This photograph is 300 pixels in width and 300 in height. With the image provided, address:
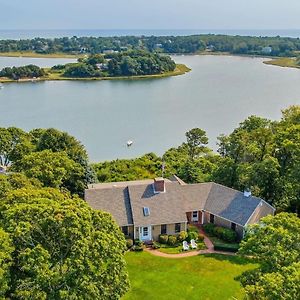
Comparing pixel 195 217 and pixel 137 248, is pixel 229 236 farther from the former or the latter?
pixel 137 248

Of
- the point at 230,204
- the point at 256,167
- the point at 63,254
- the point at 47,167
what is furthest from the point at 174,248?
the point at 63,254

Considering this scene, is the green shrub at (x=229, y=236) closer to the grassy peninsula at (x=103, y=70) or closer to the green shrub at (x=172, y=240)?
the green shrub at (x=172, y=240)

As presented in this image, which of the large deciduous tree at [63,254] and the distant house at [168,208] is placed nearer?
the large deciduous tree at [63,254]

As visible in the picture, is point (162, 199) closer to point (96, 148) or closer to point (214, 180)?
point (214, 180)

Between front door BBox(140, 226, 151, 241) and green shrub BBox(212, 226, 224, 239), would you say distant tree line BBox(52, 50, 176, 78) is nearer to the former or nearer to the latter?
front door BBox(140, 226, 151, 241)

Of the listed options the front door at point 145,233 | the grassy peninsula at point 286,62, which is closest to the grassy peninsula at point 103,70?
the grassy peninsula at point 286,62

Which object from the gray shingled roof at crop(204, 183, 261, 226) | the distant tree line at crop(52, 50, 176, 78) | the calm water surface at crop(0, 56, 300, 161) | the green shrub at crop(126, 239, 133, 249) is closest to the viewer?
the green shrub at crop(126, 239, 133, 249)

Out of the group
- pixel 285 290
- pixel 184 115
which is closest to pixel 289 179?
pixel 285 290

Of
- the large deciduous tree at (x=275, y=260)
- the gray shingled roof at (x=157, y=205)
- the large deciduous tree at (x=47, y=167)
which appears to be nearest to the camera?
the large deciduous tree at (x=275, y=260)

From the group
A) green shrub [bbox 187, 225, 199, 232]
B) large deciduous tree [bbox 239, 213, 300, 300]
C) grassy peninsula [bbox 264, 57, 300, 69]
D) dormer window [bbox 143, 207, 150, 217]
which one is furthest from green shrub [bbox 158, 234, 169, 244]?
grassy peninsula [bbox 264, 57, 300, 69]
